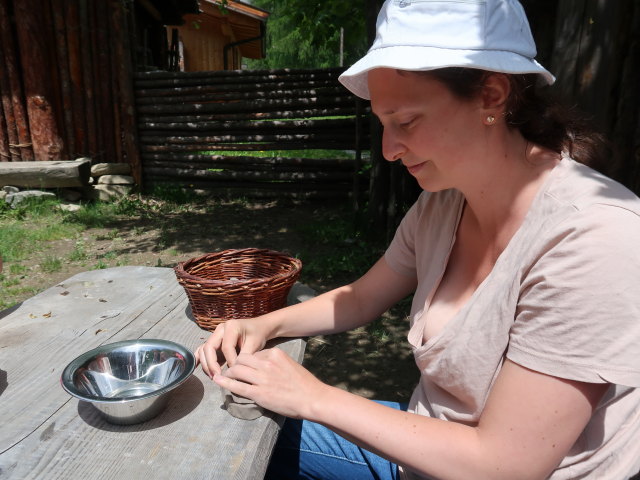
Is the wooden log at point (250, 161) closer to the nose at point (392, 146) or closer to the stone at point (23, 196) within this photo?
the stone at point (23, 196)

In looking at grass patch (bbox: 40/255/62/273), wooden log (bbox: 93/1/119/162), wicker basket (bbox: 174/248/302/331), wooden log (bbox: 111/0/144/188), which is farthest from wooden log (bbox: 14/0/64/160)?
wicker basket (bbox: 174/248/302/331)

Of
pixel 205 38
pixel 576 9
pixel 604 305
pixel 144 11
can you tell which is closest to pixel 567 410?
pixel 604 305

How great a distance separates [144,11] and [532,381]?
1062 cm

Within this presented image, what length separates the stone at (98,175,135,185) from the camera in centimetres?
759

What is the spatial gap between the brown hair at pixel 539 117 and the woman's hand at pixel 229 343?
883 millimetres

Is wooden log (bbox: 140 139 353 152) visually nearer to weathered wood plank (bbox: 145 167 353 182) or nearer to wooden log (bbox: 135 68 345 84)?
weathered wood plank (bbox: 145 167 353 182)

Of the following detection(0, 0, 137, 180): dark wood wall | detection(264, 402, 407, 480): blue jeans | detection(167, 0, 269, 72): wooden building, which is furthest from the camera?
detection(167, 0, 269, 72): wooden building

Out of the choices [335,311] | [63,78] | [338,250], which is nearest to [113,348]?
[335,311]

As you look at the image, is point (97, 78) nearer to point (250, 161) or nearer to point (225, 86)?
point (225, 86)

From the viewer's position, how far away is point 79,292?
206 centimetres

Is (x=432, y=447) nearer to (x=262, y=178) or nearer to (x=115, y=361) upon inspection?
(x=115, y=361)

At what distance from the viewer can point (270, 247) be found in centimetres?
545

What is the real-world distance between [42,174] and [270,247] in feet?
11.9

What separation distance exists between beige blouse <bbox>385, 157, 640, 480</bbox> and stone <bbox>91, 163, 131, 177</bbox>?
23.4 feet
